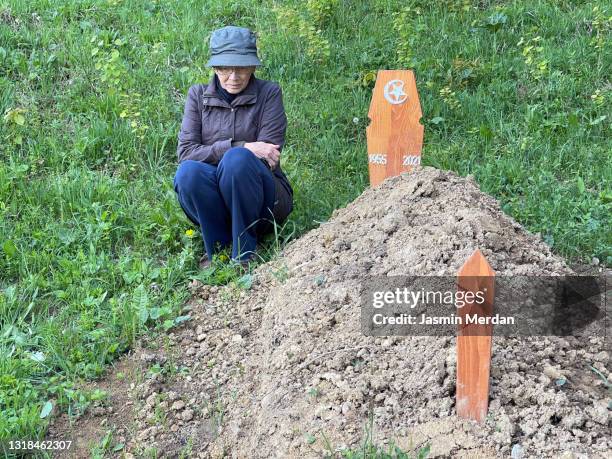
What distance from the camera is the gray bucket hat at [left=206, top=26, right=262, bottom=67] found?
14.8 ft

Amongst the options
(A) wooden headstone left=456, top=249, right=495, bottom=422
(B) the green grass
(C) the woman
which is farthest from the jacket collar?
(A) wooden headstone left=456, top=249, right=495, bottom=422

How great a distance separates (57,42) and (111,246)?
117 inches

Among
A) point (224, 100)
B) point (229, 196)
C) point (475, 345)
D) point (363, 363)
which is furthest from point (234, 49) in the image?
point (475, 345)

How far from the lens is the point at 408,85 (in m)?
4.57

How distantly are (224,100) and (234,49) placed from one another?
0.35 metres

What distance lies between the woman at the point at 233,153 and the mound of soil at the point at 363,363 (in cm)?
30

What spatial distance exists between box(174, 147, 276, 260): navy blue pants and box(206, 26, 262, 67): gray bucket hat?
0.51 meters

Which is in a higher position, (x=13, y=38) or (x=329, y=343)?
(x=13, y=38)

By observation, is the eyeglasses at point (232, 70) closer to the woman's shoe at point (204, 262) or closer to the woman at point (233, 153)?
the woman at point (233, 153)

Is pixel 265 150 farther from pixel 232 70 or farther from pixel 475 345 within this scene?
pixel 475 345

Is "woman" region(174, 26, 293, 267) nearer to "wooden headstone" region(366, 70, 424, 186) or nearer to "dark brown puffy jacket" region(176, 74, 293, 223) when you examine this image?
"dark brown puffy jacket" region(176, 74, 293, 223)

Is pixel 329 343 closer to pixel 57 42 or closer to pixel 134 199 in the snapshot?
pixel 134 199

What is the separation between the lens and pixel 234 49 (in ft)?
14.8

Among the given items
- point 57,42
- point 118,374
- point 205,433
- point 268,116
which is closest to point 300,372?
point 205,433
